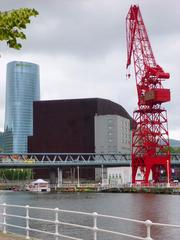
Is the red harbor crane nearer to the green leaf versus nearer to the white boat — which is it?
the white boat

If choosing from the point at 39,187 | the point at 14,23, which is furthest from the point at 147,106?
Answer: the point at 14,23

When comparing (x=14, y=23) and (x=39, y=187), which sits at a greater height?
(x=14, y=23)

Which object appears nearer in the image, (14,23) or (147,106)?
(14,23)

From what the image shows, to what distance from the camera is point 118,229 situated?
120ft

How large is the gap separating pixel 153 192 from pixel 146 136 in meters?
14.7

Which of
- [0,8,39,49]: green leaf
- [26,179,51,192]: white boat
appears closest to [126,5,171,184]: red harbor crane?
[26,179,51,192]: white boat

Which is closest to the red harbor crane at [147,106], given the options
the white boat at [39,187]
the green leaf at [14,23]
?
the white boat at [39,187]

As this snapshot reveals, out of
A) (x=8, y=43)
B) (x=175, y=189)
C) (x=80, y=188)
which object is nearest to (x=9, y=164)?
(x=80, y=188)

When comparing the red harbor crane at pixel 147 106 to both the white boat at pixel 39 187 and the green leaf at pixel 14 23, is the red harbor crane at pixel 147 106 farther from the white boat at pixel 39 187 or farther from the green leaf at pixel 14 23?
the green leaf at pixel 14 23

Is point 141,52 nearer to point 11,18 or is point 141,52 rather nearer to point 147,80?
point 147,80

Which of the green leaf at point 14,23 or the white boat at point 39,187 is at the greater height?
the green leaf at point 14,23

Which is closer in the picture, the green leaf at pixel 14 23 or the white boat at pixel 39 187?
the green leaf at pixel 14 23

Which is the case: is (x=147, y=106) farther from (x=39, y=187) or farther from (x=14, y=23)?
(x=14, y=23)

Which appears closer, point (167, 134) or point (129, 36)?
point (167, 134)
